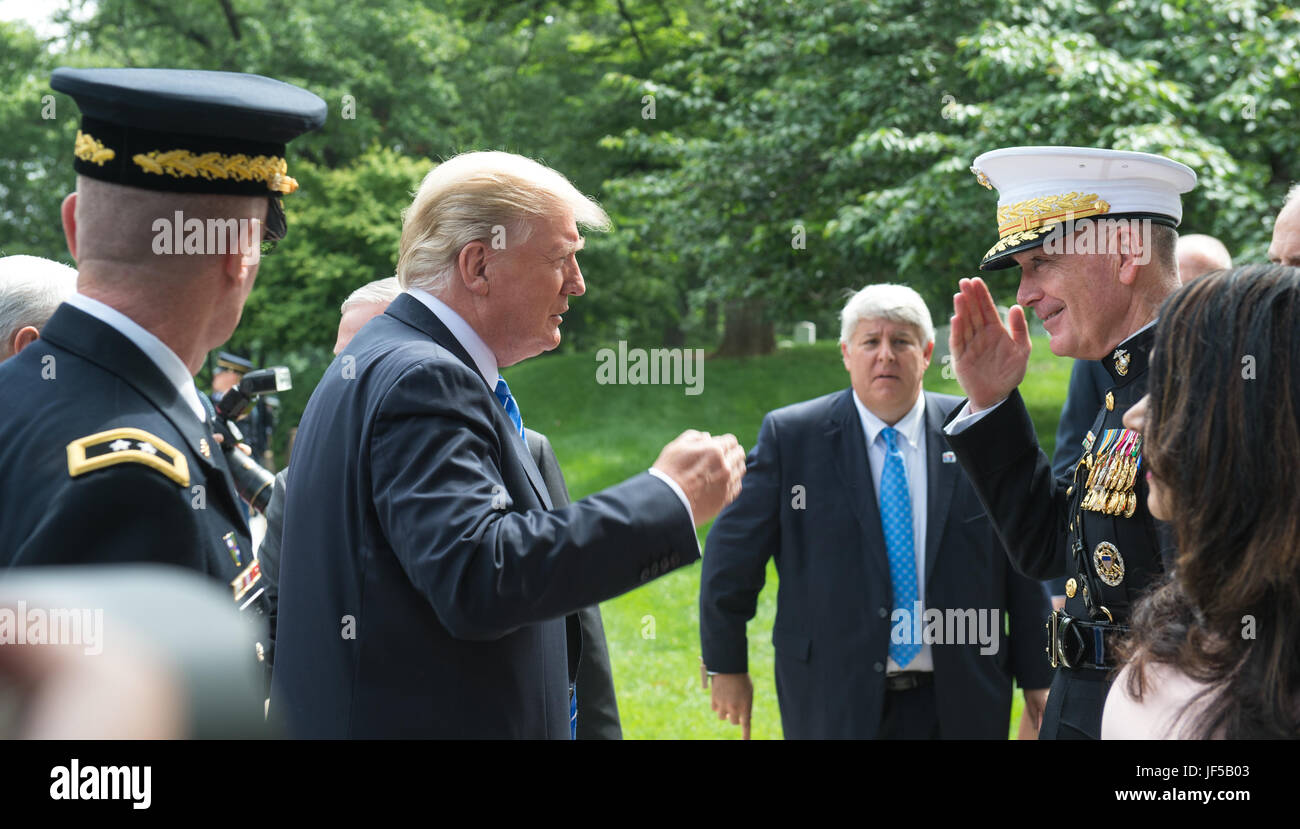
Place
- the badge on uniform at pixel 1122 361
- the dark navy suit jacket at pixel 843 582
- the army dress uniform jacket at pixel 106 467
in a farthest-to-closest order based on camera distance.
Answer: the dark navy suit jacket at pixel 843 582
the badge on uniform at pixel 1122 361
the army dress uniform jacket at pixel 106 467

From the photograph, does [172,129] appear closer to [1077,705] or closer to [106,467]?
[106,467]

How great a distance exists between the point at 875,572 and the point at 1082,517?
1566 mm

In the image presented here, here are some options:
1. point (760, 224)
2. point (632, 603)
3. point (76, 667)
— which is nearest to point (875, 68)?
point (760, 224)

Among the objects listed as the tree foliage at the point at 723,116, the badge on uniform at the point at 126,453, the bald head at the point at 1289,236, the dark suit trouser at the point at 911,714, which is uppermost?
the tree foliage at the point at 723,116

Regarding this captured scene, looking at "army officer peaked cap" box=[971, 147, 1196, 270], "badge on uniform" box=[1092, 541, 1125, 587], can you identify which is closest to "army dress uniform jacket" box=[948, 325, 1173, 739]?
"badge on uniform" box=[1092, 541, 1125, 587]

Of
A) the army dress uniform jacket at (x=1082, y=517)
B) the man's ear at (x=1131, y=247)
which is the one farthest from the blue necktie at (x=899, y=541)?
the man's ear at (x=1131, y=247)

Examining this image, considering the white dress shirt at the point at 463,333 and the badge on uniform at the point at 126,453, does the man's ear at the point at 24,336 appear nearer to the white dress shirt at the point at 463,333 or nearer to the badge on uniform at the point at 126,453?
the white dress shirt at the point at 463,333

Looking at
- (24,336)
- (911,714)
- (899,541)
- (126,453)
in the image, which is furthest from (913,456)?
(126,453)

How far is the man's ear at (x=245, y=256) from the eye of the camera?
191 cm

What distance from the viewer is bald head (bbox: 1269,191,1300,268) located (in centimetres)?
315

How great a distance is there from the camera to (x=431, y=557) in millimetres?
1924

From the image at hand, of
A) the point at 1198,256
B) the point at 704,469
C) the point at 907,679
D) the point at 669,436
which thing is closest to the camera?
the point at 704,469

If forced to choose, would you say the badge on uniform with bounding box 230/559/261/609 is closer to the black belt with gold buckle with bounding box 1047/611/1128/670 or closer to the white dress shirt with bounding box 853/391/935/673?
the black belt with gold buckle with bounding box 1047/611/1128/670

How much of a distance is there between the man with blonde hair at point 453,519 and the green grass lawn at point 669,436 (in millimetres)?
2317
